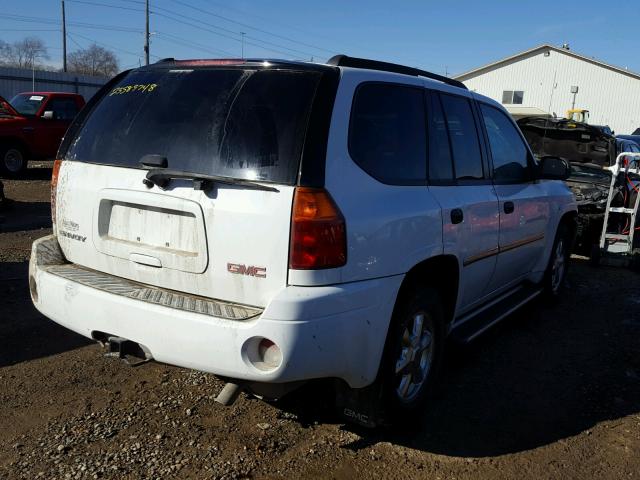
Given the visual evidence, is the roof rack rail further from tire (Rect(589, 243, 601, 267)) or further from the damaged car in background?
the damaged car in background

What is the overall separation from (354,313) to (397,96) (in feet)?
4.30

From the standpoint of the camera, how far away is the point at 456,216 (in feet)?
11.6

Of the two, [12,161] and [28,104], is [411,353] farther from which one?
[28,104]

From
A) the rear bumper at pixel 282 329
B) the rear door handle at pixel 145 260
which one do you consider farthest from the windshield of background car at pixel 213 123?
the rear bumper at pixel 282 329

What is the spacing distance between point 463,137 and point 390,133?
0.96m

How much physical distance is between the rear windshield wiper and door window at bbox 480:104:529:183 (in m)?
2.25

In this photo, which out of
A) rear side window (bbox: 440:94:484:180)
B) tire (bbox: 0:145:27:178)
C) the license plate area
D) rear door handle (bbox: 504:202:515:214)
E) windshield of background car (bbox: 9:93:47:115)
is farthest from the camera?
windshield of background car (bbox: 9:93:47:115)

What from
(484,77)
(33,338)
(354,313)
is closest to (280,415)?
(354,313)

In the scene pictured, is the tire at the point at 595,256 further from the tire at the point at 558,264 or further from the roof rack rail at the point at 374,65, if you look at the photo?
the roof rack rail at the point at 374,65

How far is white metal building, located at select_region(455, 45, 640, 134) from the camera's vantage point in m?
39.2

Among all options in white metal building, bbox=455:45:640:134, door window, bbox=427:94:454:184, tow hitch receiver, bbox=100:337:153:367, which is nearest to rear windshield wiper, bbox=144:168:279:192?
tow hitch receiver, bbox=100:337:153:367

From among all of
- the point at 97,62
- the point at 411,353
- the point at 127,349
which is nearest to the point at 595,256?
the point at 411,353

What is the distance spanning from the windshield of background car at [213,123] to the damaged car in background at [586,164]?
21.4ft

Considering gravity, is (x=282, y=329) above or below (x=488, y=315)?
above
